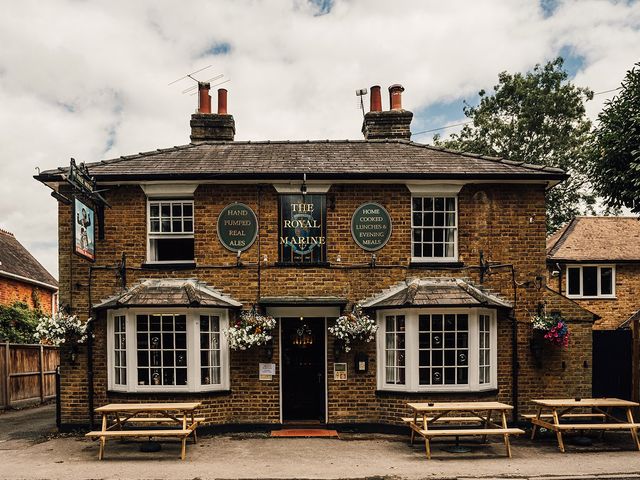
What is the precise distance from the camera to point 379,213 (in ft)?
39.6

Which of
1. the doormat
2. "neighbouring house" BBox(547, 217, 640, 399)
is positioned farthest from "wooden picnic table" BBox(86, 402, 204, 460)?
"neighbouring house" BBox(547, 217, 640, 399)

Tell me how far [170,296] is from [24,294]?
16781mm

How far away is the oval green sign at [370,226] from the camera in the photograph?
1201 cm

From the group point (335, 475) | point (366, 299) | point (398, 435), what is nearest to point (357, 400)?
point (398, 435)

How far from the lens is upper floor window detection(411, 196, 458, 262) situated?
1217cm

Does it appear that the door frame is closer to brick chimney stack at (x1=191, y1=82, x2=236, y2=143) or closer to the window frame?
the window frame

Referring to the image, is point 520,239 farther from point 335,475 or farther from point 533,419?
point 335,475

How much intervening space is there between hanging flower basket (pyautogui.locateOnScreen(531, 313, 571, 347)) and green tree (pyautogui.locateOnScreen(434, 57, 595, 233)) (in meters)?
17.6

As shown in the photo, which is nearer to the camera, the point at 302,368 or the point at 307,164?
the point at 302,368

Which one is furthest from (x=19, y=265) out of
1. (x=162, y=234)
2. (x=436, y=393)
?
(x=436, y=393)

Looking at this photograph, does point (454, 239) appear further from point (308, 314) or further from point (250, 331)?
point (250, 331)

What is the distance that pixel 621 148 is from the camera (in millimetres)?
11594

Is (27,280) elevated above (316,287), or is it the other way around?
(316,287)

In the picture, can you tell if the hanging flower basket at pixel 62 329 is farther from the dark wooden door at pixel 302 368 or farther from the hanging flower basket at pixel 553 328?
the hanging flower basket at pixel 553 328
